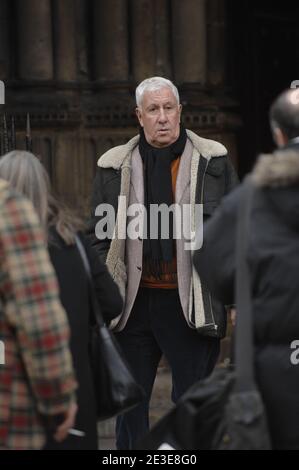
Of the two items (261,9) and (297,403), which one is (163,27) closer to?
(261,9)

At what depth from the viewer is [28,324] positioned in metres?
4.09

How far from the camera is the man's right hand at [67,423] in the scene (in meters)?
4.25

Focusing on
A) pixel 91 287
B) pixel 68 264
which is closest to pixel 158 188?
pixel 91 287

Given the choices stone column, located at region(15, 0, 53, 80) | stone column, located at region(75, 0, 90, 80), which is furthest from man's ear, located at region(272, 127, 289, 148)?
stone column, located at region(75, 0, 90, 80)

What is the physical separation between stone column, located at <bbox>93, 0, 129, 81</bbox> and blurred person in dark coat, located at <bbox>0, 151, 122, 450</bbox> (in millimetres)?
4854

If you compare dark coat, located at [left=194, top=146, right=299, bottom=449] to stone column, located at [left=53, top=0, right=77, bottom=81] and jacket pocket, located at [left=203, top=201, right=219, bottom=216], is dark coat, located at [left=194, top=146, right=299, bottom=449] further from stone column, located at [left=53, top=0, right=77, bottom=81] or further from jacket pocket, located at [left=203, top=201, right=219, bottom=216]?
stone column, located at [left=53, top=0, right=77, bottom=81]

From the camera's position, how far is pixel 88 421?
4617mm

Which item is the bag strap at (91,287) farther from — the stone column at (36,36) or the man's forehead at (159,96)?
the stone column at (36,36)

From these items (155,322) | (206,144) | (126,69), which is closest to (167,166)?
(206,144)

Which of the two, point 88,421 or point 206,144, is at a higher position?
point 206,144

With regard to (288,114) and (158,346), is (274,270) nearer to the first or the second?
(288,114)
